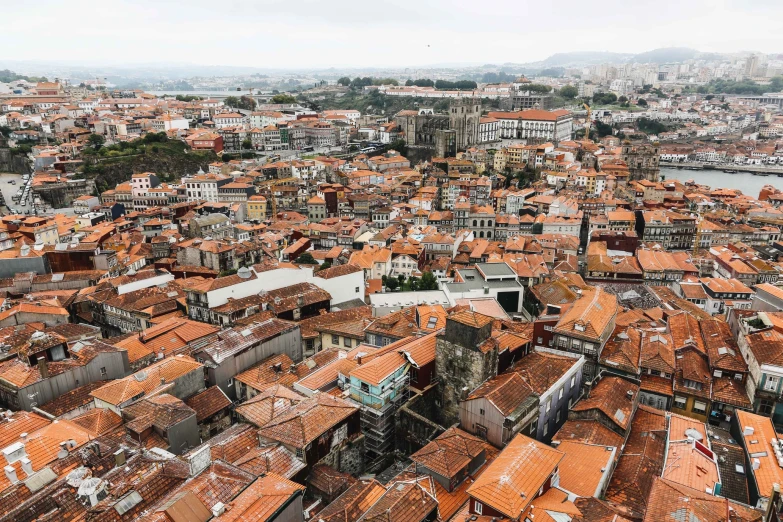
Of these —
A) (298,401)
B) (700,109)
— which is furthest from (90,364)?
(700,109)

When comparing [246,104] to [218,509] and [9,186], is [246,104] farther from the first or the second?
[218,509]

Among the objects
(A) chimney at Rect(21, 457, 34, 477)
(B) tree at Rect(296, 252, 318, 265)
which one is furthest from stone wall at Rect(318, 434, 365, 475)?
(B) tree at Rect(296, 252, 318, 265)

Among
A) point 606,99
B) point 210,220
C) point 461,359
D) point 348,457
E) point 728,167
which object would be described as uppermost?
point 606,99

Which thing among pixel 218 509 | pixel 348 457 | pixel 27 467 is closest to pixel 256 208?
pixel 348 457

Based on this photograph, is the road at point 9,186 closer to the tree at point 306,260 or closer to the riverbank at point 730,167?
the tree at point 306,260

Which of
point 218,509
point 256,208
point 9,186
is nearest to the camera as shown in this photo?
point 218,509
